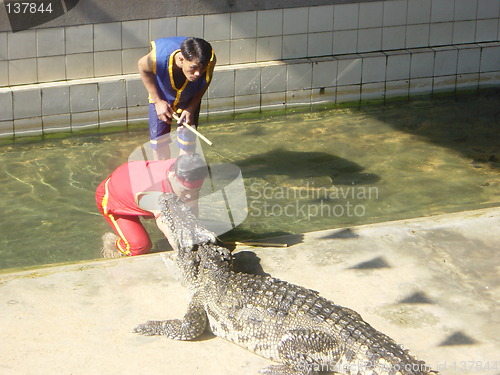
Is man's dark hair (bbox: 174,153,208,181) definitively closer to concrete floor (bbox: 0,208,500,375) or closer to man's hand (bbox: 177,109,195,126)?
concrete floor (bbox: 0,208,500,375)

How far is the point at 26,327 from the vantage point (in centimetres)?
388

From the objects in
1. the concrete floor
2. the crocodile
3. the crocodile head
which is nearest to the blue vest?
the crocodile head

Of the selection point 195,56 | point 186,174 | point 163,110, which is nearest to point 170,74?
point 163,110

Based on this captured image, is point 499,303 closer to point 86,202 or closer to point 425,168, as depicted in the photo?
point 425,168

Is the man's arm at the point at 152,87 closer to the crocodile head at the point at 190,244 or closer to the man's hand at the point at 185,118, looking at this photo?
the man's hand at the point at 185,118

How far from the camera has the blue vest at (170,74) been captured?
216 inches

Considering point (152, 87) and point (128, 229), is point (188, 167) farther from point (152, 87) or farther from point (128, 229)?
point (152, 87)

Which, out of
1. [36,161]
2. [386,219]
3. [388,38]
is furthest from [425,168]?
[36,161]

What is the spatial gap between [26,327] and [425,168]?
4.19 metres

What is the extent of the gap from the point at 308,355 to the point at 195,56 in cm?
240

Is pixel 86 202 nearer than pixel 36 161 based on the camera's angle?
Yes

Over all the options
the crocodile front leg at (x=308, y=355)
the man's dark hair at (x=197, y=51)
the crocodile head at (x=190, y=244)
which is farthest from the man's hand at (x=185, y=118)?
the crocodile front leg at (x=308, y=355)

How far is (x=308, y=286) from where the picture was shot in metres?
4.30

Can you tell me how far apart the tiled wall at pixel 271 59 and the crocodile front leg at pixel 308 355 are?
14.5 ft
